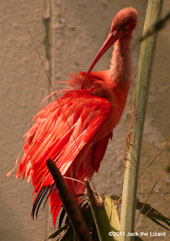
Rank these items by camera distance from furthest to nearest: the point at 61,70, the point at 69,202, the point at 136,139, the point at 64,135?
the point at 61,70
the point at 64,135
the point at 136,139
the point at 69,202

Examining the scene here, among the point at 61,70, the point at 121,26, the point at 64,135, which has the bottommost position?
the point at 64,135

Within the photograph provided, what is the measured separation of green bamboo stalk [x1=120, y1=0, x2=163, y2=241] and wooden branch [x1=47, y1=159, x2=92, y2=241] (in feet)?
0.69

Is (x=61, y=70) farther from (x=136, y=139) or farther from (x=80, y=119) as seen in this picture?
(x=136, y=139)

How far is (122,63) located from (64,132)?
305mm

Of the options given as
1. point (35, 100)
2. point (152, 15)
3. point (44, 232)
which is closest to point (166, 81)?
point (35, 100)

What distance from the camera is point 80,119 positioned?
1.28 meters

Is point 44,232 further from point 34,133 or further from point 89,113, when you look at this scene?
point 89,113

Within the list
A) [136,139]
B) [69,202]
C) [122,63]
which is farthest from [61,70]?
[69,202]

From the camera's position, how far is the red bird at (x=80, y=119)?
4.00 feet

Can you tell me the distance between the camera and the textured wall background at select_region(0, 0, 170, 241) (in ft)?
6.07

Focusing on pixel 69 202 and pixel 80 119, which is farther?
pixel 80 119

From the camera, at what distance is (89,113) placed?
1.26 m

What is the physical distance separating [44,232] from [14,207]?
8.1 inches

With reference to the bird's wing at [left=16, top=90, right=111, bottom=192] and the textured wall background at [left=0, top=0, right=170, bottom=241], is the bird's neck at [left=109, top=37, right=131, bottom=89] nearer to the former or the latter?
the bird's wing at [left=16, top=90, right=111, bottom=192]
